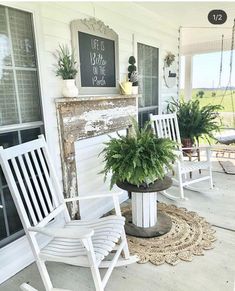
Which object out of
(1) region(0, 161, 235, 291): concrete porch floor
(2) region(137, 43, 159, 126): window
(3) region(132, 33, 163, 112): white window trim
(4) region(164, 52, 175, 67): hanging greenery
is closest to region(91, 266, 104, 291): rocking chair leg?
(1) region(0, 161, 235, 291): concrete porch floor

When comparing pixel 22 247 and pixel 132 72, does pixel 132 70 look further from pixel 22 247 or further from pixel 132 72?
pixel 22 247

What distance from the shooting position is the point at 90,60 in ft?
7.88

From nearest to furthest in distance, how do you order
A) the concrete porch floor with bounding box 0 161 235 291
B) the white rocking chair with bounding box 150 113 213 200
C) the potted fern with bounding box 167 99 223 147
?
the concrete porch floor with bounding box 0 161 235 291 < the white rocking chair with bounding box 150 113 213 200 < the potted fern with bounding box 167 99 223 147

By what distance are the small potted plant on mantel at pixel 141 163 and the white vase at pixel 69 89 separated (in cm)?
55

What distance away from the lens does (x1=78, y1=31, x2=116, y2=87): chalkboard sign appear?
2.33 m

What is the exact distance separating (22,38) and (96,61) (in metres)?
0.83

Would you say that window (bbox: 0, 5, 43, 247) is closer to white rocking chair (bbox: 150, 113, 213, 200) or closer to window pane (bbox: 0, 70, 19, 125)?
window pane (bbox: 0, 70, 19, 125)

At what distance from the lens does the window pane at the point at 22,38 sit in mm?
1747

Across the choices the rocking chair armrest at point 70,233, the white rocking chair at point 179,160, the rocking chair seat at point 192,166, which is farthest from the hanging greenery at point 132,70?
the rocking chair armrest at point 70,233

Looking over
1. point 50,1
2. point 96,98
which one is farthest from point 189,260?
point 50,1

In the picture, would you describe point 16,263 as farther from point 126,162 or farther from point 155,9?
point 155,9

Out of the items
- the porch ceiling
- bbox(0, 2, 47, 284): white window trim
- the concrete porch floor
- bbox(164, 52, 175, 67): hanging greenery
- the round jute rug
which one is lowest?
the concrete porch floor

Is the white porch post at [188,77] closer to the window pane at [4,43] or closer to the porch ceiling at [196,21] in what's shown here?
the porch ceiling at [196,21]

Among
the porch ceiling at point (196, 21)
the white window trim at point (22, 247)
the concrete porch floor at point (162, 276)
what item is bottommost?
the concrete porch floor at point (162, 276)
